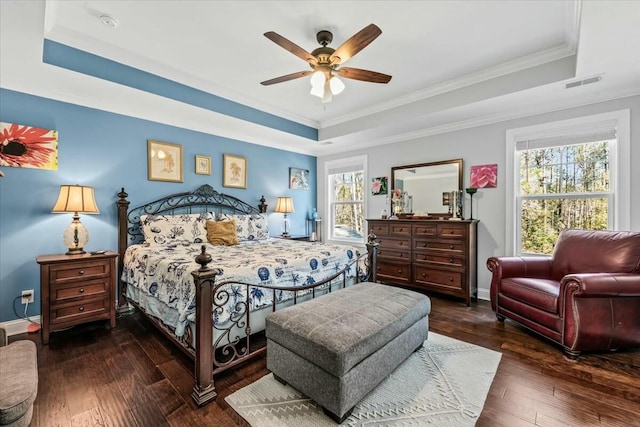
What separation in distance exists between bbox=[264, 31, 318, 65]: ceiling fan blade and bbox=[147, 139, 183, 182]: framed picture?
2529 mm

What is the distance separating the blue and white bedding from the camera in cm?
214

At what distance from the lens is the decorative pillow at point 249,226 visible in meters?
4.16

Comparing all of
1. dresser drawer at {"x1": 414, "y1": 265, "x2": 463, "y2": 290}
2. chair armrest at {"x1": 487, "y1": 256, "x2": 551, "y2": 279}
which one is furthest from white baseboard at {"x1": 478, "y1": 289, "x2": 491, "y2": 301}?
chair armrest at {"x1": 487, "y1": 256, "x2": 551, "y2": 279}

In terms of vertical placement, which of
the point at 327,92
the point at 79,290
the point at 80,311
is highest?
the point at 327,92

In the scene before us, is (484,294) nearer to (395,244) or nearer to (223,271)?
(395,244)

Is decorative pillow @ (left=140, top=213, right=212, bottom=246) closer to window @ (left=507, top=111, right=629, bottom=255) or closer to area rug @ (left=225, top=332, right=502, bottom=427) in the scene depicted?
area rug @ (left=225, top=332, right=502, bottom=427)

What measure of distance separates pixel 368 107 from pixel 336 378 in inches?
151

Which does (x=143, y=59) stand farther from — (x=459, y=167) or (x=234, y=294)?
(x=459, y=167)

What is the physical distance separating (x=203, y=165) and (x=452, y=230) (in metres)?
3.77

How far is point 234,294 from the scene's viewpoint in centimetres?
215

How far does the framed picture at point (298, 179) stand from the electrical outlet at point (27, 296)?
3.89 m

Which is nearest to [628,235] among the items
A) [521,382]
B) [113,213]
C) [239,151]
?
[521,382]

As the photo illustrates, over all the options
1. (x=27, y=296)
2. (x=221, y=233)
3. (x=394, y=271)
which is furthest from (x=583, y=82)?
(x=27, y=296)

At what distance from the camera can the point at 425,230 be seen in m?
4.03
